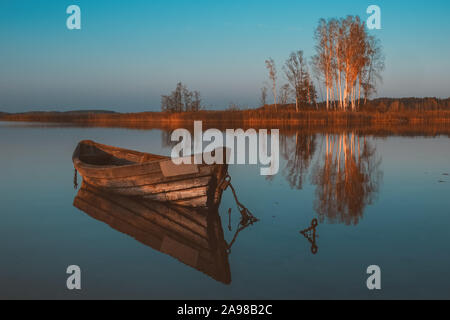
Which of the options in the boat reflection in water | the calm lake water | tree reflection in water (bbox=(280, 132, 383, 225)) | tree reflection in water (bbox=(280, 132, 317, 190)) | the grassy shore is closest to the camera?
the calm lake water

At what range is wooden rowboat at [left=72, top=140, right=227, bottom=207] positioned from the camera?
7.16 metres

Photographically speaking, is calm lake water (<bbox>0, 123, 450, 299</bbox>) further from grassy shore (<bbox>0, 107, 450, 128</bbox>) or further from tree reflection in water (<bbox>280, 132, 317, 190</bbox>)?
grassy shore (<bbox>0, 107, 450, 128</bbox>)

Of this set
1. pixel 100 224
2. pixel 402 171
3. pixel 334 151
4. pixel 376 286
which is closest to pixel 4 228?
pixel 100 224

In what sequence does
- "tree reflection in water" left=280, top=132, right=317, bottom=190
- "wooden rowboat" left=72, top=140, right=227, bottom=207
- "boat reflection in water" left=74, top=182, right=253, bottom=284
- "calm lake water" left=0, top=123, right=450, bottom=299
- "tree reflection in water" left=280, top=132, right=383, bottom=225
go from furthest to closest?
"tree reflection in water" left=280, top=132, right=317, bottom=190 → "tree reflection in water" left=280, top=132, right=383, bottom=225 → "wooden rowboat" left=72, top=140, right=227, bottom=207 → "boat reflection in water" left=74, top=182, right=253, bottom=284 → "calm lake water" left=0, top=123, right=450, bottom=299

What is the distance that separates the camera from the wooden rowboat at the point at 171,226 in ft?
16.9

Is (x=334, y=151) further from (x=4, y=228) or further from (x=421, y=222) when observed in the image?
(x=4, y=228)

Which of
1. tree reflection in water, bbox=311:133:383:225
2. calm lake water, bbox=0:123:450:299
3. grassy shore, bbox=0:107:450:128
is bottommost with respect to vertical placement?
calm lake water, bbox=0:123:450:299

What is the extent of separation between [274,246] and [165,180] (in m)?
2.93

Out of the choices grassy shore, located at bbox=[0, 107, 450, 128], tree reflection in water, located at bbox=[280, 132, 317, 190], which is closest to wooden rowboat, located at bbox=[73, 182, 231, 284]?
tree reflection in water, located at bbox=[280, 132, 317, 190]

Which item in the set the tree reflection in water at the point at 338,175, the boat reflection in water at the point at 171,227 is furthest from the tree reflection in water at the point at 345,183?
the boat reflection in water at the point at 171,227

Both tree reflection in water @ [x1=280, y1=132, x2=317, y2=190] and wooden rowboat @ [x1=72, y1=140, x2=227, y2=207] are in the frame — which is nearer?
wooden rowboat @ [x1=72, y1=140, x2=227, y2=207]

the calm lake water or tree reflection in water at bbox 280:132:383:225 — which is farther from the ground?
tree reflection in water at bbox 280:132:383:225

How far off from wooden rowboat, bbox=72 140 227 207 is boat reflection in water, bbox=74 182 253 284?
19 cm

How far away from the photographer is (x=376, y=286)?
13.8ft
